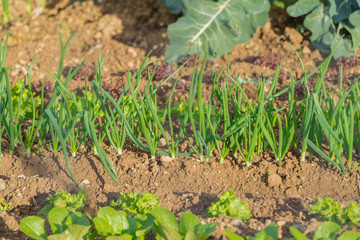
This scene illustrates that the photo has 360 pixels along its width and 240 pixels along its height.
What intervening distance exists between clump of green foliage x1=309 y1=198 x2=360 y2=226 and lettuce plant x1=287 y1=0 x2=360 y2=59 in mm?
1932

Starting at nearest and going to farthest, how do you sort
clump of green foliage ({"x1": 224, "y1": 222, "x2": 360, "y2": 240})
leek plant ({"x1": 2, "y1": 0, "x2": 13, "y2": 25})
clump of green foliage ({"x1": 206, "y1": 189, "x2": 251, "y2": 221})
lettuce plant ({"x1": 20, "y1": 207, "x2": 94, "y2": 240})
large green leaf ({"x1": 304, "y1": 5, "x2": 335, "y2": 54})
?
1. clump of green foliage ({"x1": 224, "y1": 222, "x2": 360, "y2": 240})
2. lettuce plant ({"x1": 20, "y1": 207, "x2": 94, "y2": 240})
3. clump of green foliage ({"x1": 206, "y1": 189, "x2": 251, "y2": 221})
4. large green leaf ({"x1": 304, "y1": 5, "x2": 335, "y2": 54})
5. leek plant ({"x1": 2, "y1": 0, "x2": 13, "y2": 25})

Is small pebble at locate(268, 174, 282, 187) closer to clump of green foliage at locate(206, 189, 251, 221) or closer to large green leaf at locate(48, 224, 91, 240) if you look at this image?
clump of green foliage at locate(206, 189, 251, 221)

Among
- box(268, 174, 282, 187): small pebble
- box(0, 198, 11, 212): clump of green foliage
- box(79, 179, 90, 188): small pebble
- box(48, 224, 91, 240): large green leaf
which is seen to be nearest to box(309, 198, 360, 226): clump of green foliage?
box(268, 174, 282, 187): small pebble

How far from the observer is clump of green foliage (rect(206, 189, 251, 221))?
7.24ft

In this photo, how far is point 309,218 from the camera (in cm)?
224

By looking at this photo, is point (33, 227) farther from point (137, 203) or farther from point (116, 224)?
point (137, 203)

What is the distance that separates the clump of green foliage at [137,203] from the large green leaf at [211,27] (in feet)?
5.68

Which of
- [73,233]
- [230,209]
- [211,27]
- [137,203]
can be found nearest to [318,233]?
[230,209]

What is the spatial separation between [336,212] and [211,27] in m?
2.20

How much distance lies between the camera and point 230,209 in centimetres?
221

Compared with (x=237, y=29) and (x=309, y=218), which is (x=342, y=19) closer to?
(x=237, y=29)

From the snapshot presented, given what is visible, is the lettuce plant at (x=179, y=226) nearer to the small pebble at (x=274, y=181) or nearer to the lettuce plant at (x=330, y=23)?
the small pebble at (x=274, y=181)

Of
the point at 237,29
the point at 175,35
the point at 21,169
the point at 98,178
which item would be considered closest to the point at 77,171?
the point at 98,178

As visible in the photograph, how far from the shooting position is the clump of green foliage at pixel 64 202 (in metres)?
2.29
